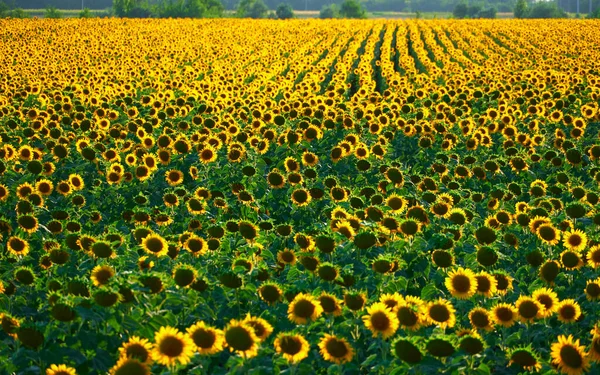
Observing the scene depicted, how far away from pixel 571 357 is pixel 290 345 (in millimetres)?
1638

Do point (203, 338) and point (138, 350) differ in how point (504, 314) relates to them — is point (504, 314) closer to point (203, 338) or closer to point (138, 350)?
point (203, 338)

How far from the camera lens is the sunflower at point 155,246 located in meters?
4.84

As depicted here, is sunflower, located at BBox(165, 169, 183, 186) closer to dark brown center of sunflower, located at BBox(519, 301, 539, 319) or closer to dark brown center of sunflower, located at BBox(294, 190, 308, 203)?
dark brown center of sunflower, located at BBox(294, 190, 308, 203)

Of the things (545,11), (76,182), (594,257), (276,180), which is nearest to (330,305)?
(594,257)

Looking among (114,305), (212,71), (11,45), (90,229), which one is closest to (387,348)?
(114,305)

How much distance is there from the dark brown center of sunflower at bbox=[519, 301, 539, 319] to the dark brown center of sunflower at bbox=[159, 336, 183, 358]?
7.46 ft

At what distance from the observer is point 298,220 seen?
719cm

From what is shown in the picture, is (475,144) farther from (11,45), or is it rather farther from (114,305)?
(11,45)

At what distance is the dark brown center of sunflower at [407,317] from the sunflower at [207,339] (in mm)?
1116

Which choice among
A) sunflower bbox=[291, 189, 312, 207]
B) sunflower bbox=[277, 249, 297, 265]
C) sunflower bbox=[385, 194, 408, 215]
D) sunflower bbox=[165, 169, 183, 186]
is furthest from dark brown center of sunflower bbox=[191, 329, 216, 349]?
sunflower bbox=[165, 169, 183, 186]

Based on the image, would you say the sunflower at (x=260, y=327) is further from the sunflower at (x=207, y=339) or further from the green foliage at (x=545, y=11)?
the green foliage at (x=545, y=11)

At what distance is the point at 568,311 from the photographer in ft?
13.9

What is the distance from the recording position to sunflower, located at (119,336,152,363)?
336 cm

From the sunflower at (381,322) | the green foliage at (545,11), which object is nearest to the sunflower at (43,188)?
the sunflower at (381,322)
